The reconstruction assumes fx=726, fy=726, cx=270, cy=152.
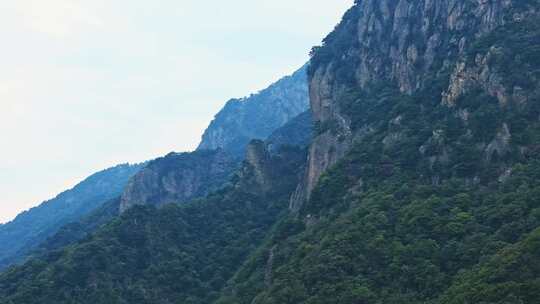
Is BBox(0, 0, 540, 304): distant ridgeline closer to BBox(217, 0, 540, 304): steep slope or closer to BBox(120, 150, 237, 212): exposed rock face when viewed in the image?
BBox(217, 0, 540, 304): steep slope

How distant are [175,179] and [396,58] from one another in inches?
2957

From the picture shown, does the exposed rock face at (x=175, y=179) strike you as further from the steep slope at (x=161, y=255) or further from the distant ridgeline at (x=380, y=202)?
the steep slope at (x=161, y=255)

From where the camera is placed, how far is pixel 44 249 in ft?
545

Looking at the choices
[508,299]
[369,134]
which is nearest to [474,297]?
[508,299]

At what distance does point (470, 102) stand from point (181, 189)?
9943cm

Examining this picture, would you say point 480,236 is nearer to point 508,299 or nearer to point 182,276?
point 508,299

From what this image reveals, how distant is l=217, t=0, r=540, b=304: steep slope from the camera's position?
72812mm

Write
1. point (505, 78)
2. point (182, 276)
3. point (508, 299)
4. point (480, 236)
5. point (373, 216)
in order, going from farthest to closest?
point (182, 276)
point (505, 78)
point (373, 216)
point (480, 236)
point (508, 299)

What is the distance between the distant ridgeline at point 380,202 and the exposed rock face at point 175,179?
126ft

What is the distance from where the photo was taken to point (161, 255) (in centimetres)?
11262

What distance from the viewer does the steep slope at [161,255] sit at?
102 m

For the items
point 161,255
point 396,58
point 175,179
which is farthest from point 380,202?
point 175,179

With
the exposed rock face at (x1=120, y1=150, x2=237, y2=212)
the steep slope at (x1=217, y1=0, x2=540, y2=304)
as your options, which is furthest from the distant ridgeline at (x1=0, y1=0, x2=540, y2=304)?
the exposed rock face at (x1=120, y1=150, x2=237, y2=212)

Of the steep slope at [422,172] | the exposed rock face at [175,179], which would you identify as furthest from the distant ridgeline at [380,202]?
the exposed rock face at [175,179]
